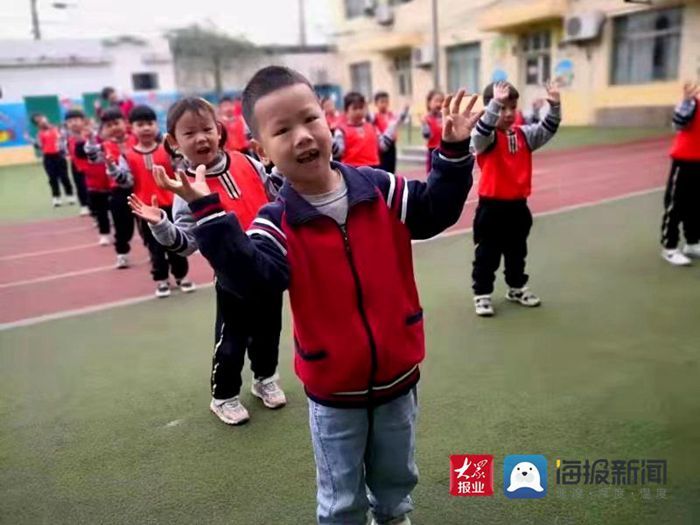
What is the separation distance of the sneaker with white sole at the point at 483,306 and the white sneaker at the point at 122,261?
366 centimetres

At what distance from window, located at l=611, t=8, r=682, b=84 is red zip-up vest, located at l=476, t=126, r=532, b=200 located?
14322 millimetres

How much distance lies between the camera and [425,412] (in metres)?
2.83

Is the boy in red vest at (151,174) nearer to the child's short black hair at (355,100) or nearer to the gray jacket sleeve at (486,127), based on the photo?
the gray jacket sleeve at (486,127)

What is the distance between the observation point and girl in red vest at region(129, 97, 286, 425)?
102 inches

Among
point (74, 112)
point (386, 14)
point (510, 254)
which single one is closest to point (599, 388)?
point (510, 254)

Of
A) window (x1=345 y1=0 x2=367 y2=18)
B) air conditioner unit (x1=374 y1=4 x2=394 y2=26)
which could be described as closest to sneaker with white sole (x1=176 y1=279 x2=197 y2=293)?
air conditioner unit (x1=374 y1=4 x2=394 y2=26)

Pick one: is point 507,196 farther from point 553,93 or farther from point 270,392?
point 270,392

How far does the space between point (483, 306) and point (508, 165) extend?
0.94m

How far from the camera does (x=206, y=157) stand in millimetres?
2650

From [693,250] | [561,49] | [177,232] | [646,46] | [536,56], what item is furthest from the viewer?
[536,56]

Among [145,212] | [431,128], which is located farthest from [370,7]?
[145,212]

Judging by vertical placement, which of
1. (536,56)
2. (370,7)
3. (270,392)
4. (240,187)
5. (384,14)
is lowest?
(270,392)

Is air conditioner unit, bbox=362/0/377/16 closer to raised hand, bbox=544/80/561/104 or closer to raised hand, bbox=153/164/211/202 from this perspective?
raised hand, bbox=544/80/561/104

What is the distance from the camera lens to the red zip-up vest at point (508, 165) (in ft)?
12.6
